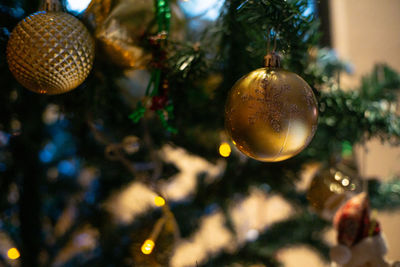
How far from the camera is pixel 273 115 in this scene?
254mm

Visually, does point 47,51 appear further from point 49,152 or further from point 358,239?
point 49,152

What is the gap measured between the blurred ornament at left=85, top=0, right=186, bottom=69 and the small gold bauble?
0.14 feet

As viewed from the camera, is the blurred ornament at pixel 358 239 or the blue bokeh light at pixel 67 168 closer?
the blurred ornament at pixel 358 239

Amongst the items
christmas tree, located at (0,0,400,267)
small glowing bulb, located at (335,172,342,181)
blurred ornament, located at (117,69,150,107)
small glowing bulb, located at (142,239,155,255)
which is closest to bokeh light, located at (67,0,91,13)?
christmas tree, located at (0,0,400,267)

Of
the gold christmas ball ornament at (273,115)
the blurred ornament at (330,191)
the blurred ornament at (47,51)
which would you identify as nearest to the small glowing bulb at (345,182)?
the blurred ornament at (330,191)

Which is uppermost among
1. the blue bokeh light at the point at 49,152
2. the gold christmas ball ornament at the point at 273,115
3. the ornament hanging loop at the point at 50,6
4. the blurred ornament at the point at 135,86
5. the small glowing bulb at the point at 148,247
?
the ornament hanging loop at the point at 50,6

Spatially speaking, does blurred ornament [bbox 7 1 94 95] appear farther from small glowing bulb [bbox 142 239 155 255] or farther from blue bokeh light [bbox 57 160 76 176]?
blue bokeh light [bbox 57 160 76 176]

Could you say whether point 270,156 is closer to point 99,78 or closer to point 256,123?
point 256,123

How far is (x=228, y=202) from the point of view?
0.56 meters

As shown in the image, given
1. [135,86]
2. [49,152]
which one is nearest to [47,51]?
[135,86]

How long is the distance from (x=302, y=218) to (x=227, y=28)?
0.39 meters

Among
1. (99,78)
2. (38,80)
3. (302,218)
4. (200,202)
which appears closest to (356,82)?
(302,218)

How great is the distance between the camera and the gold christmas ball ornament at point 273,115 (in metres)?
0.25

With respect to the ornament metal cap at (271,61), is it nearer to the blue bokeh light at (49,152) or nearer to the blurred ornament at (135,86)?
the blurred ornament at (135,86)
